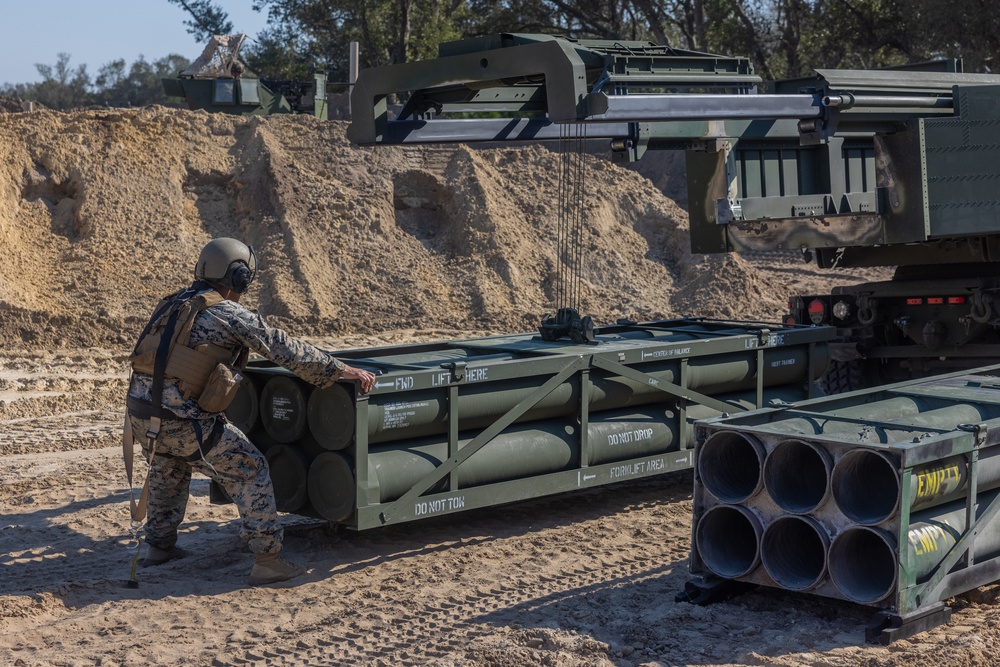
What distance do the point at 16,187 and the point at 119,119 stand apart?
2.20 metres

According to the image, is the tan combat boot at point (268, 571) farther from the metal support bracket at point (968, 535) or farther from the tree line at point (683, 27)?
the tree line at point (683, 27)

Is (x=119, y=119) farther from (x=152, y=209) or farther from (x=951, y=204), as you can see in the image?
(x=951, y=204)

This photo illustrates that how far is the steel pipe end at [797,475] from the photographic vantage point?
19.2ft

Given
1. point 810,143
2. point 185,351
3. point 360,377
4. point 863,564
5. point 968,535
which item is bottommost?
point 863,564

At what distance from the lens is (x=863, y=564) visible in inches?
233

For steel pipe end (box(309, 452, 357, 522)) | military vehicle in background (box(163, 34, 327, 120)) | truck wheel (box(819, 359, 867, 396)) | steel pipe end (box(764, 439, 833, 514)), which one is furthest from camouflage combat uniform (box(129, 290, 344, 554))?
military vehicle in background (box(163, 34, 327, 120))

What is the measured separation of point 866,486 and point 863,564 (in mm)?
387

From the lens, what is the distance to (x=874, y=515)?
227 inches

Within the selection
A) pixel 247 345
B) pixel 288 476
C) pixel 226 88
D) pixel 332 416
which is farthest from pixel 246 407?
pixel 226 88

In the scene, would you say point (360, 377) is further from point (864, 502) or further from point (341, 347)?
point (341, 347)

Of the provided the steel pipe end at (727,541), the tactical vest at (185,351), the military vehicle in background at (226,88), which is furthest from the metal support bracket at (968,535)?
the military vehicle in background at (226,88)

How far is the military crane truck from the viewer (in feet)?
24.6

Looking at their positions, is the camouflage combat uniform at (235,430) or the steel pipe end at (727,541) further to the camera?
the camouflage combat uniform at (235,430)

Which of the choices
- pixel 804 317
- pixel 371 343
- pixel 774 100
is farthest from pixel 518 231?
pixel 774 100
